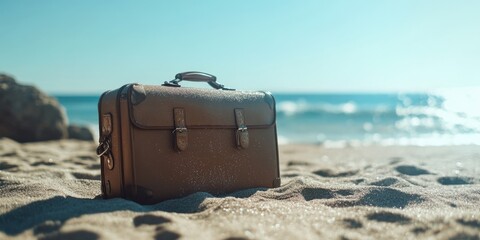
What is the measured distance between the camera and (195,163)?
256 cm

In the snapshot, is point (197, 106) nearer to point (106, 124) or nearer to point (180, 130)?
point (180, 130)

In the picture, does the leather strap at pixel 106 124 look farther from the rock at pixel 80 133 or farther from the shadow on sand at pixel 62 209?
the rock at pixel 80 133

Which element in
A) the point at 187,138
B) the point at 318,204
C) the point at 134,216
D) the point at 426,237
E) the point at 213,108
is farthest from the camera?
the point at 213,108

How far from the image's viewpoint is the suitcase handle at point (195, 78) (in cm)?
277

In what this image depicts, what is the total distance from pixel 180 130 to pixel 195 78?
0.56 metres

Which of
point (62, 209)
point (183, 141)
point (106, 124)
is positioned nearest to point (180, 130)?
point (183, 141)

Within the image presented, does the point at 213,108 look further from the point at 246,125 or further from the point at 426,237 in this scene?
the point at 426,237

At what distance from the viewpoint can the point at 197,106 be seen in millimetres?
2625

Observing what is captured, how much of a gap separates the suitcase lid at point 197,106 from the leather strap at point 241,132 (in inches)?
1.0

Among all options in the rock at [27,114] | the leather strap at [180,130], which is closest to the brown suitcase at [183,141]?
the leather strap at [180,130]

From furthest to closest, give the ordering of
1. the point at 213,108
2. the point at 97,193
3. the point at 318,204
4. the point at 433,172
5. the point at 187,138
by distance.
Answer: the point at 433,172 → the point at 97,193 → the point at 213,108 → the point at 187,138 → the point at 318,204

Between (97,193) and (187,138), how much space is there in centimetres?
82

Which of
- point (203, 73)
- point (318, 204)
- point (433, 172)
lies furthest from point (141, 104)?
point (433, 172)

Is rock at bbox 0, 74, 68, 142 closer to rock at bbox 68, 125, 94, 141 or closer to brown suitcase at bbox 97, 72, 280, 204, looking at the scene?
rock at bbox 68, 125, 94, 141
